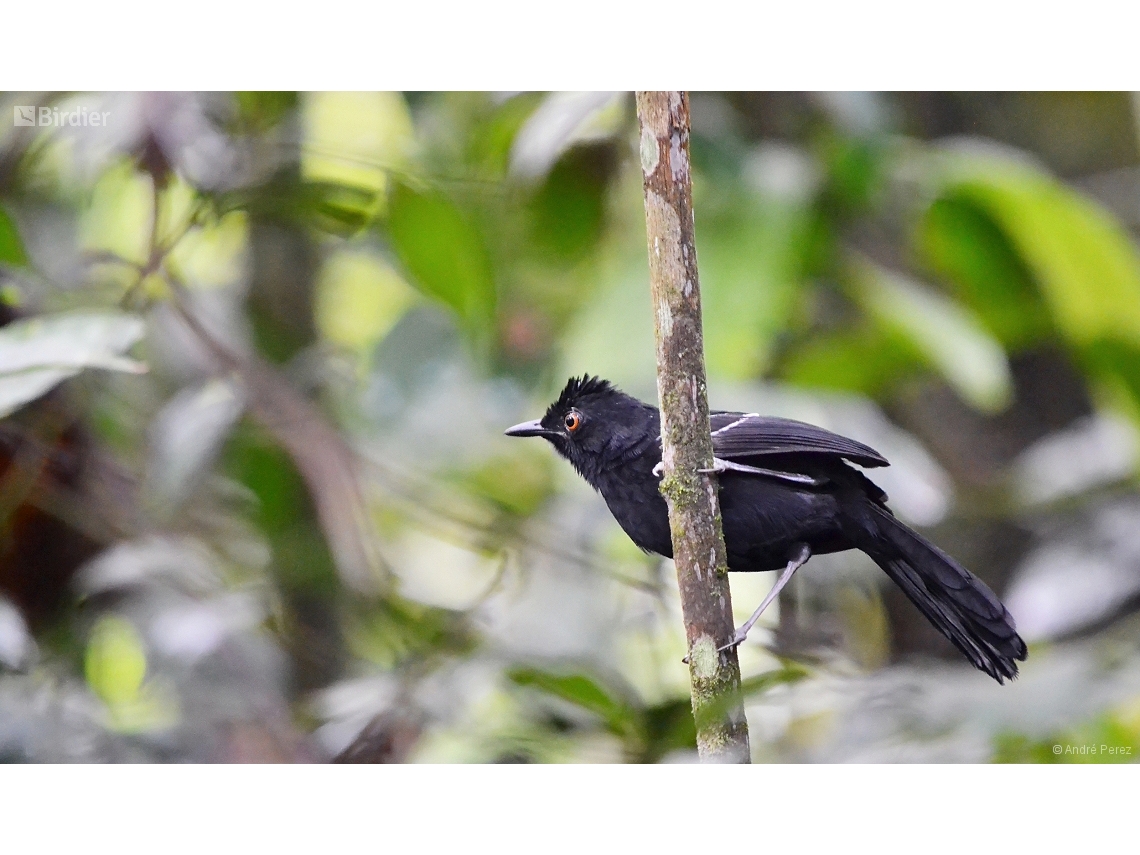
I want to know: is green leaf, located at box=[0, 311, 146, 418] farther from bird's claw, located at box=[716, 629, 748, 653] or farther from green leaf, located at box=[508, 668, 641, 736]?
bird's claw, located at box=[716, 629, 748, 653]

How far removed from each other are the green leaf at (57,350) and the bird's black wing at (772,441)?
154 centimetres

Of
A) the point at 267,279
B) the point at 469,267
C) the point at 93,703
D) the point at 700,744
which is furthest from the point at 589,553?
the point at 93,703

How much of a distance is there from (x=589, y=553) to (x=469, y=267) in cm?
81

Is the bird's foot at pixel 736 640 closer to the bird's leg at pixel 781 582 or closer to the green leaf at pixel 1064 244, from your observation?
the bird's leg at pixel 781 582

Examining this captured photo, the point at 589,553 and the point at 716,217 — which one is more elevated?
the point at 716,217

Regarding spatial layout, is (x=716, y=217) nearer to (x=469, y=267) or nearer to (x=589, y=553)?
(x=469, y=267)

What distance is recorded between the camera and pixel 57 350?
278 cm

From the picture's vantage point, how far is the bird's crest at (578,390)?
2732 mm

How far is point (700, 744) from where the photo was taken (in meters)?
2.57

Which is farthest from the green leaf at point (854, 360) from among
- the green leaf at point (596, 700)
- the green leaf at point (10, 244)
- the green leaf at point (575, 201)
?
the green leaf at point (10, 244)

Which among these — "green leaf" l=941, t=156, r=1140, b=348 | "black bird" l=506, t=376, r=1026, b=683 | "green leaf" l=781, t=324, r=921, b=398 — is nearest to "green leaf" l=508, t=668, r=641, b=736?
"black bird" l=506, t=376, r=1026, b=683

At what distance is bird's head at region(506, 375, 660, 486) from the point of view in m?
2.67

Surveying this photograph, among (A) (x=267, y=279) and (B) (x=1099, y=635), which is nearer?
(B) (x=1099, y=635)

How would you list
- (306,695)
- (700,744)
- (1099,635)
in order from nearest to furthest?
(700,744)
(1099,635)
(306,695)
